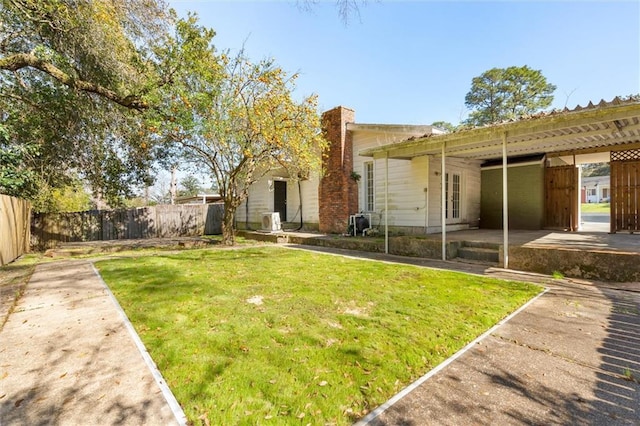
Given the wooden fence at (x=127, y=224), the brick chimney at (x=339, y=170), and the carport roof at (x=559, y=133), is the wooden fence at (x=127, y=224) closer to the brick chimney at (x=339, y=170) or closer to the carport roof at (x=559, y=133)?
the brick chimney at (x=339, y=170)

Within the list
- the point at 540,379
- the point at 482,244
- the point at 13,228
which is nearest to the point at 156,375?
the point at 540,379

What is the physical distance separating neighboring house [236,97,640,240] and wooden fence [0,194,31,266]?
30.7ft

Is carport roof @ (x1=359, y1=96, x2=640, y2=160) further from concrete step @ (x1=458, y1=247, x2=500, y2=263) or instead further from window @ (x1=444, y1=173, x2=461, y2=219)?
concrete step @ (x1=458, y1=247, x2=500, y2=263)

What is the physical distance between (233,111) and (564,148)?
9.97 meters

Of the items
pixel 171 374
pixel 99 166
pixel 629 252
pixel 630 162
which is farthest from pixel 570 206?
pixel 99 166

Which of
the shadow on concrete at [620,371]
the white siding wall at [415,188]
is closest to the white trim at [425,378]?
the shadow on concrete at [620,371]

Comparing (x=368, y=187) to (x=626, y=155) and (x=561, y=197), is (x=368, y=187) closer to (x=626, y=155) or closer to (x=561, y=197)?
(x=561, y=197)

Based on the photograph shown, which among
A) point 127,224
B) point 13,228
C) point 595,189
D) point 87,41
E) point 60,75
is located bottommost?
point 127,224

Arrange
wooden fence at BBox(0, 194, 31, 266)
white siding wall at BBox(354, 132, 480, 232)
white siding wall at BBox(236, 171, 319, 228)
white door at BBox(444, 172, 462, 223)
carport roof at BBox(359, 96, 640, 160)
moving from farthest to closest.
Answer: white siding wall at BBox(236, 171, 319, 228) → white door at BBox(444, 172, 462, 223) → white siding wall at BBox(354, 132, 480, 232) → wooden fence at BBox(0, 194, 31, 266) → carport roof at BBox(359, 96, 640, 160)

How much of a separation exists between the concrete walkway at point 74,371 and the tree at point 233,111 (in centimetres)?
577

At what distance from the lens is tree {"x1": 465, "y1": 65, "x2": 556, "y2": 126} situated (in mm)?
27562

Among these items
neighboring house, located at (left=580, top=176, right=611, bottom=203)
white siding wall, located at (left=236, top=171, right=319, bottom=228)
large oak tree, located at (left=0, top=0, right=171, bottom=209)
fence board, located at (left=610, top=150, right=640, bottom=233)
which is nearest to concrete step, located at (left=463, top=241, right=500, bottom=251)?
fence board, located at (left=610, top=150, right=640, bottom=233)

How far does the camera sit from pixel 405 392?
7.50 feet

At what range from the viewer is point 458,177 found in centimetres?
1055
